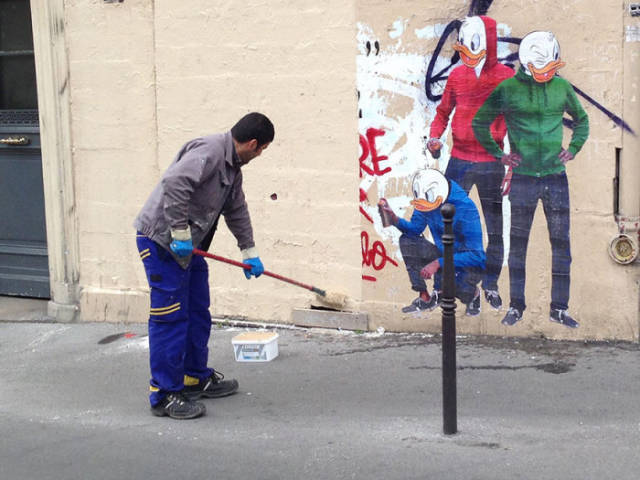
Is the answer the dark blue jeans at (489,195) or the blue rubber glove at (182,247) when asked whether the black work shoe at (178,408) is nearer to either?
the blue rubber glove at (182,247)

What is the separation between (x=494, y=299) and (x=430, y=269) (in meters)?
0.52

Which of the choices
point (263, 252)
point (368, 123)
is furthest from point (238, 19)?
point (263, 252)

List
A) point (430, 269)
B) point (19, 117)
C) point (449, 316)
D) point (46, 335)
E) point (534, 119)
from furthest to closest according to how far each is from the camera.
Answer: point (19, 117) → point (46, 335) → point (430, 269) → point (534, 119) → point (449, 316)

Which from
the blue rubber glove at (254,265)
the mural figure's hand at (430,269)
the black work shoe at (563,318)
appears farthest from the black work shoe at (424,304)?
the blue rubber glove at (254,265)

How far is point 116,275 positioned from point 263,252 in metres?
1.44

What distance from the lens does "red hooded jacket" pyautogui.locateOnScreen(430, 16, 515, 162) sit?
6617 mm

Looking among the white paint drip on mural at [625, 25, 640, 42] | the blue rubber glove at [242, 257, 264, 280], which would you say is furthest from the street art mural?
the blue rubber glove at [242, 257, 264, 280]

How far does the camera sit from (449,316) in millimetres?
4848

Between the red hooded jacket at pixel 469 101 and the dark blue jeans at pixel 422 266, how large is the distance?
0.71 metres

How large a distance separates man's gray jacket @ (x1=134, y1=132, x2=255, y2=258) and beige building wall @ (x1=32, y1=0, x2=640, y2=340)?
1.63 m

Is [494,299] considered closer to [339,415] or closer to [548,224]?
[548,224]

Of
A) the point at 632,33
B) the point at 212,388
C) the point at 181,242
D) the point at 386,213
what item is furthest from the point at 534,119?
the point at 212,388

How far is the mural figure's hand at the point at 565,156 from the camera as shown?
650cm

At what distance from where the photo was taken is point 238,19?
735 cm
